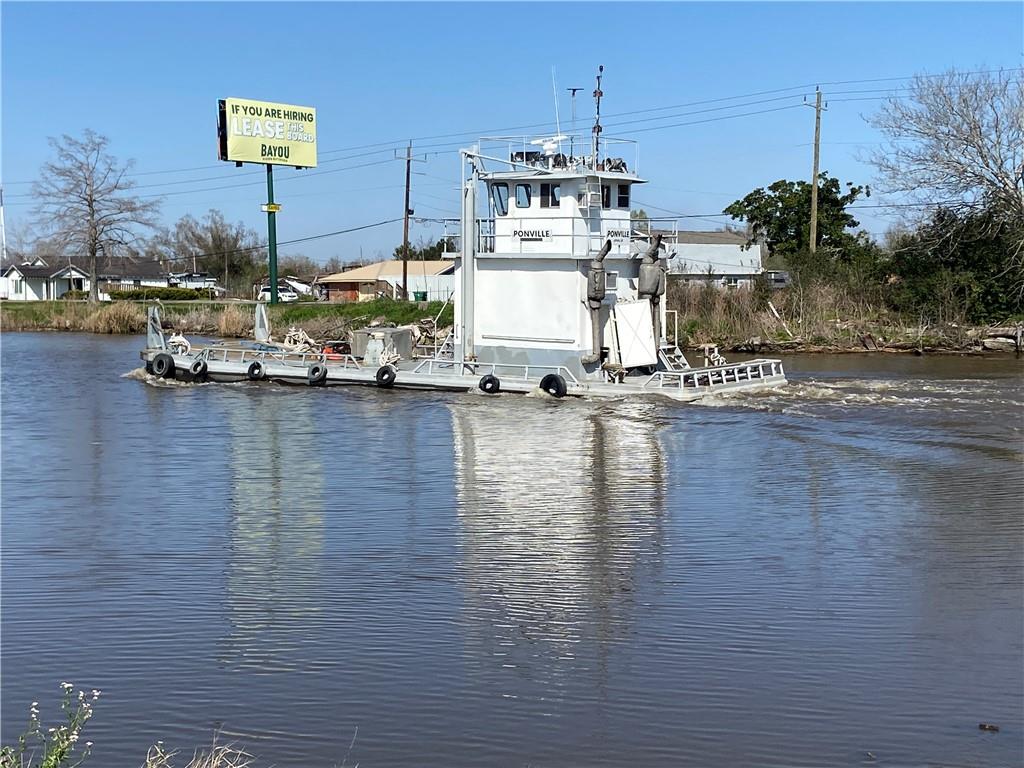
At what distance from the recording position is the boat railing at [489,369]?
27203 mm

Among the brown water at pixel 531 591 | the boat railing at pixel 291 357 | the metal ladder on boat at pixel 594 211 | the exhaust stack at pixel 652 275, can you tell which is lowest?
the brown water at pixel 531 591

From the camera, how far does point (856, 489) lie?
17.2 metres

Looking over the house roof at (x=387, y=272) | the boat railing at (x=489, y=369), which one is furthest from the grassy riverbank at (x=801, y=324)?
the house roof at (x=387, y=272)

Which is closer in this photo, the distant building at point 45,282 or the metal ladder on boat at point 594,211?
the metal ladder on boat at point 594,211

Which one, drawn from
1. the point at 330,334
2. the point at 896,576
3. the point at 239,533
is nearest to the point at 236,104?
the point at 330,334

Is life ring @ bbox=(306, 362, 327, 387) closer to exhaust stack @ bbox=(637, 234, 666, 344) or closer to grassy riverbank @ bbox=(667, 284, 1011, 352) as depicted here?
exhaust stack @ bbox=(637, 234, 666, 344)

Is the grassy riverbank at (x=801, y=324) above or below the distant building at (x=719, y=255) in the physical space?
below

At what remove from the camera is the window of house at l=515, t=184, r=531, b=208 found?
27763mm

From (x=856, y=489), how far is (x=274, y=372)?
18.2 metres

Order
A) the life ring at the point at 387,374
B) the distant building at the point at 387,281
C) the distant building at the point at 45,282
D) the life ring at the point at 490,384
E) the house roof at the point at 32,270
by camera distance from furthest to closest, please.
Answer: the house roof at the point at 32,270 < the distant building at the point at 45,282 < the distant building at the point at 387,281 < the life ring at the point at 387,374 < the life ring at the point at 490,384

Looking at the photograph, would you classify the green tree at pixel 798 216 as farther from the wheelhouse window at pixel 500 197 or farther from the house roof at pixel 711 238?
the wheelhouse window at pixel 500 197

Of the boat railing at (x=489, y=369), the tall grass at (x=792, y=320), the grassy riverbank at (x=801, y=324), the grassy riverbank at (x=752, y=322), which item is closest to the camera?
the boat railing at (x=489, y=369)

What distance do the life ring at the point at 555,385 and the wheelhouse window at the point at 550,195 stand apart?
4.25m

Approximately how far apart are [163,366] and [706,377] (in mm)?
15294
